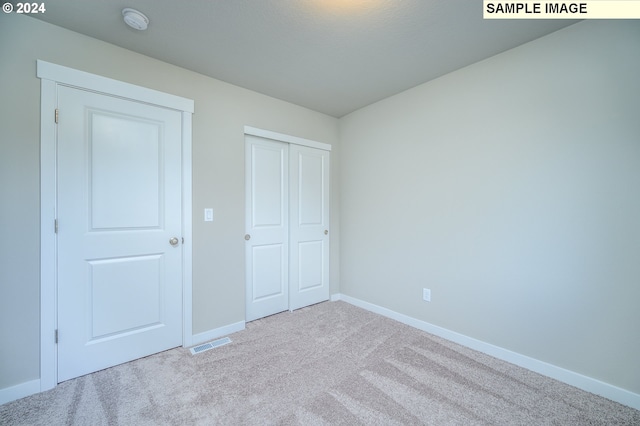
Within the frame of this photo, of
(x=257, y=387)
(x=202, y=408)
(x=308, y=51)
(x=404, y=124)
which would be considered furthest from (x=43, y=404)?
(x=404, y=124)

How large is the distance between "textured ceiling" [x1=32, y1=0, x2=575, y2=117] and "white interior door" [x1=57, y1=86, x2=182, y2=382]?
0.51m

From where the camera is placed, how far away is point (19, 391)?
1655 mm

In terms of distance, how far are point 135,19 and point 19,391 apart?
256cm

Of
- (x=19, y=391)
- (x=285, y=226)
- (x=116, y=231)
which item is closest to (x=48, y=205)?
(x=116, y=231)

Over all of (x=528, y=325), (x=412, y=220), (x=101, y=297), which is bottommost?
(x=528, y=325)

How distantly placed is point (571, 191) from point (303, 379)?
235 centimetres

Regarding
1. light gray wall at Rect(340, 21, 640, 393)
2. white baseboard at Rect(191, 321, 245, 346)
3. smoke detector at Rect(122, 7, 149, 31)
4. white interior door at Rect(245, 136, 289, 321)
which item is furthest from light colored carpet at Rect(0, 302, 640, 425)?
smoke detector at Rect(122, 7, 149, 31)

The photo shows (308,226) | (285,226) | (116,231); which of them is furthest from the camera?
(308,226)

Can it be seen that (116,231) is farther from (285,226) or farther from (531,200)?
(531,200)

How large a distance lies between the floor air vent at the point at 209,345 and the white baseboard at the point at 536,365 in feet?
5.90

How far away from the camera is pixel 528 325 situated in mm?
1984

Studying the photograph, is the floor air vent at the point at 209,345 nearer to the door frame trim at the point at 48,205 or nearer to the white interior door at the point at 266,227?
the white interior door at the point at 266,227

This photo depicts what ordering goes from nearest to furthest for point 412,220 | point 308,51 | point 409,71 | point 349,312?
point 308,51, point 409,71, point 412,220, point 349,312

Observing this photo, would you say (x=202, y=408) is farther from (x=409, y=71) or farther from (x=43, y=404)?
(x=409, y=71)
